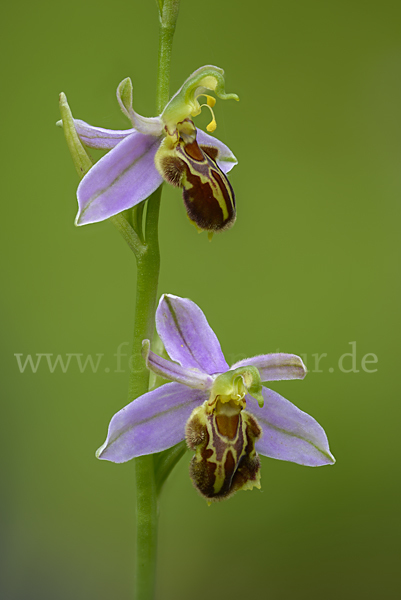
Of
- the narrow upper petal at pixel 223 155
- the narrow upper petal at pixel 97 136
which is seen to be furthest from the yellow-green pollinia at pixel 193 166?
the narrow upper petal at pixel 223 155

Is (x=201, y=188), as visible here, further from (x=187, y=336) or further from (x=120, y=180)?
(x=187, y=336)

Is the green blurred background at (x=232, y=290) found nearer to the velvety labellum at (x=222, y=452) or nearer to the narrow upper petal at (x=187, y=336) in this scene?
the narrow upper petal at (x=187, y=336)

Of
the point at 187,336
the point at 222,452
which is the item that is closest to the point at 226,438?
the point at 222,452

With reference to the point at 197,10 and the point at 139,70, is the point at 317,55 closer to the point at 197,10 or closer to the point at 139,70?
the point at 197,10

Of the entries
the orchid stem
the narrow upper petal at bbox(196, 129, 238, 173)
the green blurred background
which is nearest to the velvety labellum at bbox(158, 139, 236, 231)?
the orchid stem

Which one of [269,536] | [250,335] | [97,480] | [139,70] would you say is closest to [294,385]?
[250,335]

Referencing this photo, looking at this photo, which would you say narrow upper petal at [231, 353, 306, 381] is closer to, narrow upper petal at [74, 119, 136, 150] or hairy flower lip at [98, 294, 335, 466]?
hairy flower lip at [98, 294, 335, 466]
